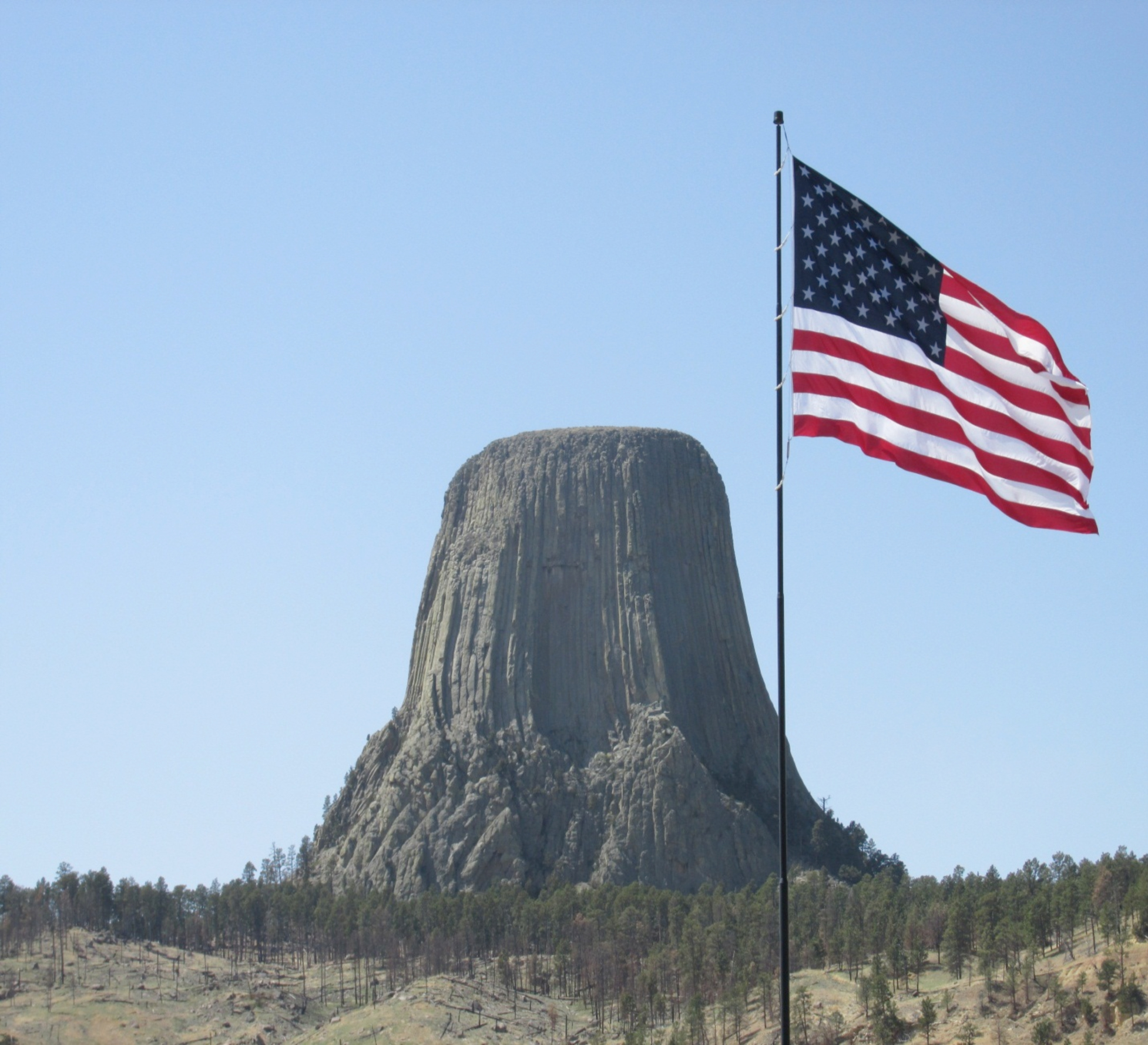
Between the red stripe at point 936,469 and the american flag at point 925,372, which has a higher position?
the american flag at point 925,372

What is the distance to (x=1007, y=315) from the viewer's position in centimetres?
3020

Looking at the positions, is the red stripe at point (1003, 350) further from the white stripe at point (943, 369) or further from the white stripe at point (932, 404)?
the white stripe at point (932, 404)

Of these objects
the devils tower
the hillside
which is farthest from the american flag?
the devils tower

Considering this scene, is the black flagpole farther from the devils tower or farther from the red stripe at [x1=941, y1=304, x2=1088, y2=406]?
the devils tower

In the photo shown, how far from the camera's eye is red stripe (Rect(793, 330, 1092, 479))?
92.4 feet

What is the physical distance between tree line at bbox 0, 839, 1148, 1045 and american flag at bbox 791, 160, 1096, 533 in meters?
61.7

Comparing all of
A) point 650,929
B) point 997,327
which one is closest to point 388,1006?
point 650,929

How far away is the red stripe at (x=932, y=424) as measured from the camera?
27.9 metres

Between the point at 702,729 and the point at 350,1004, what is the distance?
3530 centimetres

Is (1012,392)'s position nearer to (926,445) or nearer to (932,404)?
(932,404)

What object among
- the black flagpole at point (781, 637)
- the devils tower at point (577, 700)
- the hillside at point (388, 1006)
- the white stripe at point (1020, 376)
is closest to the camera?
the black flagpole at point (781, 637)

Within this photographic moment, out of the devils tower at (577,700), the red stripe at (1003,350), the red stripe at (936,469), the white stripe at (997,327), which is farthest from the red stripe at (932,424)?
the devils tower at (577,700)

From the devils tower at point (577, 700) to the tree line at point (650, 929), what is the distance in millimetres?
4340

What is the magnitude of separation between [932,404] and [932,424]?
1.31ft
